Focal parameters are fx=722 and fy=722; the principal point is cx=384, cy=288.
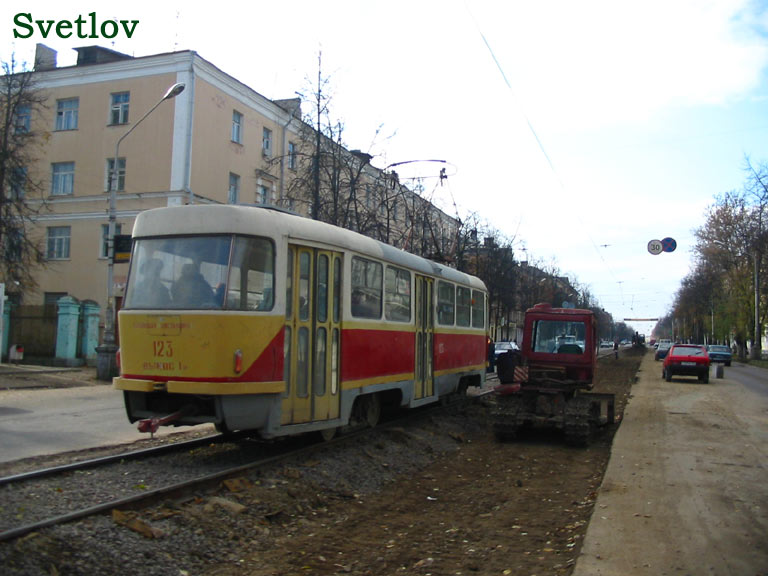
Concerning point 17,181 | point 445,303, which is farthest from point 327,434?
point 17,181

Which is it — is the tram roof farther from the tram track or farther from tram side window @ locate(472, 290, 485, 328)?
tram side window @ locate(472, 290, 485, 328)

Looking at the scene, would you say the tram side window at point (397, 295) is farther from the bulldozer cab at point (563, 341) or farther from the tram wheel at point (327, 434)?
the bulldozer cab at point (563, 341)

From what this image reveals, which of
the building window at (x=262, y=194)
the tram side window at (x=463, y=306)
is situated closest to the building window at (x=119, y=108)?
the building window at (x=262, y=194)

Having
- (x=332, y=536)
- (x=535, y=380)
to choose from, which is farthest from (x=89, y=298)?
(x=332, y=536)

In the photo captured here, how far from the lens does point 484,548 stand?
20.6 ft

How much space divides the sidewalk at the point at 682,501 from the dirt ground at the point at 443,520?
301 millimetres

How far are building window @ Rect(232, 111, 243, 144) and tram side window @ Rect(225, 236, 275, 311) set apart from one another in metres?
26.4

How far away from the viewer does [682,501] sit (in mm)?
7863

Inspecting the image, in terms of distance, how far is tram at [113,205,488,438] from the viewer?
793cm

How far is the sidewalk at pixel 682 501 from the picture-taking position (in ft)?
18.7

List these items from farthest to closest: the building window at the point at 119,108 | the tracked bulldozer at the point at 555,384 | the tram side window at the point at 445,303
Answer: the building window at the point at 119,108
the tram side window at the point at 445,303
the tracked bulldozer at the point at 555,384

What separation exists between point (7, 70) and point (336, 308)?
21684 mm

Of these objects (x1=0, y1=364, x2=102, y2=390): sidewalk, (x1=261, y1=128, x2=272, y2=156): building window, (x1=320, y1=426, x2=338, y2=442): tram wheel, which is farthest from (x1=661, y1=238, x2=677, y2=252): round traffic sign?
(x1=320, y1=426, x2=338, y2=442): tram wheel

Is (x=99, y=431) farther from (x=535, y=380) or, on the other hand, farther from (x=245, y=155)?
(x=245, y=155)
